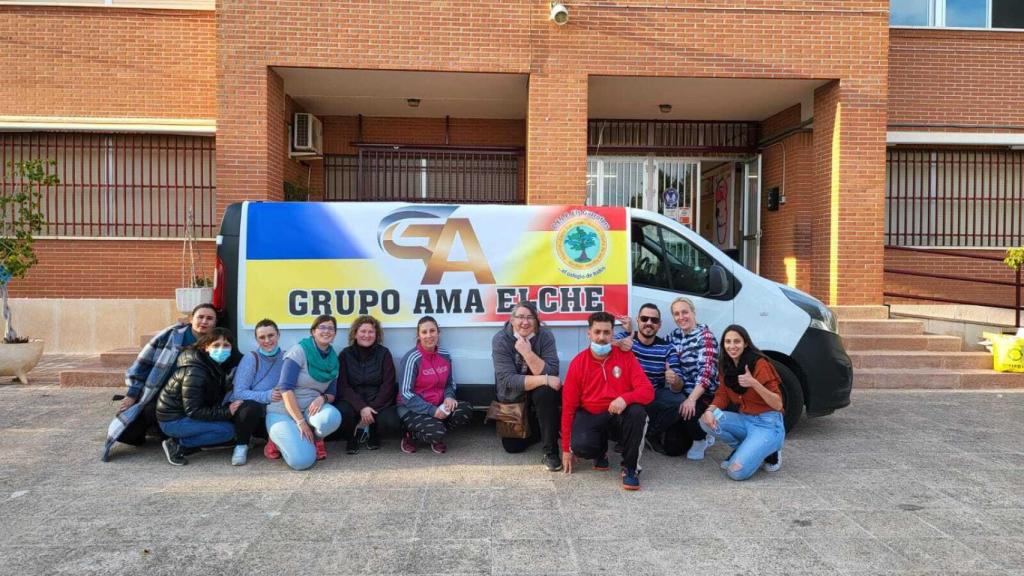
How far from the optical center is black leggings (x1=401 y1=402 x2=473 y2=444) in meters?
6.06

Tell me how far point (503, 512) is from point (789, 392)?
321 cm

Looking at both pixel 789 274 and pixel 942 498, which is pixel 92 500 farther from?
pixel 789 274

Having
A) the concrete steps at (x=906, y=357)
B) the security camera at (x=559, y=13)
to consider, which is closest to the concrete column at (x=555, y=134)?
the security camera at (x=559, y=13)

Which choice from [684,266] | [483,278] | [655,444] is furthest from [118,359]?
[684,266]

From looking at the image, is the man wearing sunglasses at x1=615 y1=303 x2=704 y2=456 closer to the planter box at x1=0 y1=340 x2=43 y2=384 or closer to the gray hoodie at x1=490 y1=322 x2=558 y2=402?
the gray hoodie at x1=490 y1=322 x2=558 y2=402

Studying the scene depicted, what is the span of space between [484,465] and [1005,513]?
3.57m

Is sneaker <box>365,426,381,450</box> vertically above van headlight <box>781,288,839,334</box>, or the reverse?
van headlight <box>781,288,839,334</box>

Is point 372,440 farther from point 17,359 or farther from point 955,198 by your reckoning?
point 955,198

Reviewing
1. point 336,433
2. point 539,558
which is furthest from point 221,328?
point 539,558

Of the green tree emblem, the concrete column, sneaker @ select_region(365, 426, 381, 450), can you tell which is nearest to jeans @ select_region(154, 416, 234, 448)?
sneaker @ select_region(365, 426, 381, 450)

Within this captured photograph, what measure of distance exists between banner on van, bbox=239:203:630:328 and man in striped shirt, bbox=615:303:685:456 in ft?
1.89

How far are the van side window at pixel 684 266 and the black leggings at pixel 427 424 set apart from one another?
2325mm

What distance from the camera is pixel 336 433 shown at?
6.21 m

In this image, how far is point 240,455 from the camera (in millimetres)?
5840
